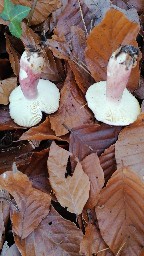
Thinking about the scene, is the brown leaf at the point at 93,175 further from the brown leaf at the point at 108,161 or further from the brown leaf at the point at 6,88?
the brown leaf at the point at 6,88

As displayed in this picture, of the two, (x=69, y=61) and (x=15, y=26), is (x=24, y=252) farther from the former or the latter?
(x=15, y=26)

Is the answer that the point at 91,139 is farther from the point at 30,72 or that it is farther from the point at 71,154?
the point at 30,72

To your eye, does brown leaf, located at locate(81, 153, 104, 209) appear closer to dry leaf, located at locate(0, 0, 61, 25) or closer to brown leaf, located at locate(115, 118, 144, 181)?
brown leaf, located at locate(115, 118, 144, 181)

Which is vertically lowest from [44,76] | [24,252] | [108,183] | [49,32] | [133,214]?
[24,252]

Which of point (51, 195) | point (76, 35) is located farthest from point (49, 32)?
point (51, 195)

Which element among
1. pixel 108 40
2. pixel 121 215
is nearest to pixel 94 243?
pixel 121 215

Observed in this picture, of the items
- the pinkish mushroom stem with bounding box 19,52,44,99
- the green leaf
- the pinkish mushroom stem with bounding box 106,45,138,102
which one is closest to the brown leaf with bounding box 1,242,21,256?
the pinkish mushroom stem with bounding box 19,52,44,99

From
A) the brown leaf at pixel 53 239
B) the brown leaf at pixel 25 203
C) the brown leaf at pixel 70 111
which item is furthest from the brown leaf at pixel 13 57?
the brown leaf at pixel 53 239
